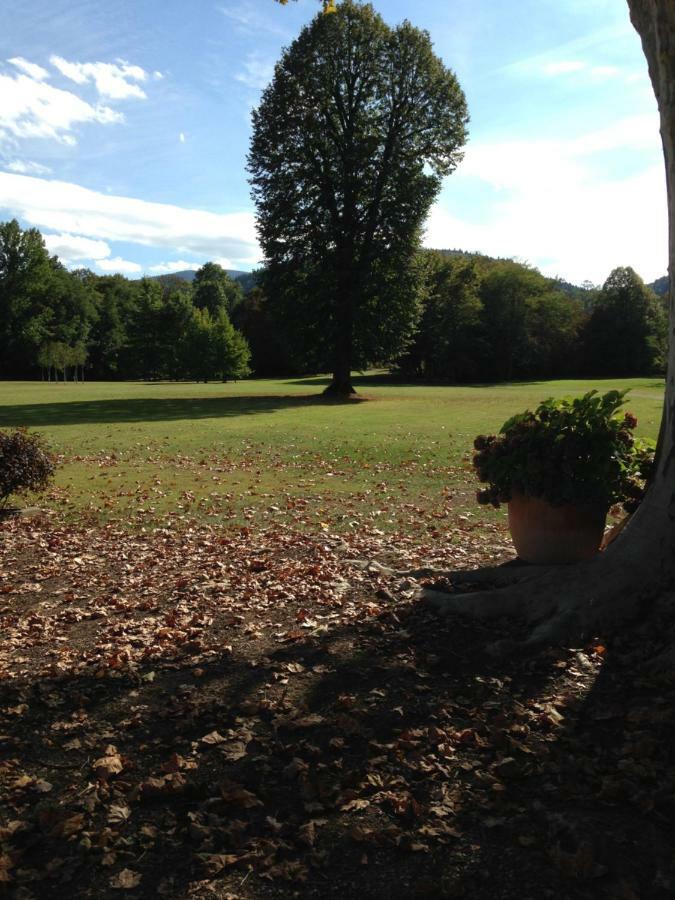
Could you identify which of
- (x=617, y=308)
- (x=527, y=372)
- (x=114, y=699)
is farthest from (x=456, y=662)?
(x=617, y=308)

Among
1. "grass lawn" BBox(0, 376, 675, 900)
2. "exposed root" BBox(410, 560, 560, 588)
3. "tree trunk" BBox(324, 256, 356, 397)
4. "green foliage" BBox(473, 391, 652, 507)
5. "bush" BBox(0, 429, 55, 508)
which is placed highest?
"tree trunk" BBox(324, 256, 356, 397)

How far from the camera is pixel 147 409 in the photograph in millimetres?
30141

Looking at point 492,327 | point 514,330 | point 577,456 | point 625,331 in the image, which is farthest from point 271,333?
point 577,456

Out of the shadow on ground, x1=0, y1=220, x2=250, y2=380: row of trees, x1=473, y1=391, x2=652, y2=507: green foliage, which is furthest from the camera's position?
x1=0, y1=220, x2=250, y2=380: row of trees

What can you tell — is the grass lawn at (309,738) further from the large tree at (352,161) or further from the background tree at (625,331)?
the background tree at (625,331)

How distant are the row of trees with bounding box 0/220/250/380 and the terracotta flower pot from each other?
61791mm

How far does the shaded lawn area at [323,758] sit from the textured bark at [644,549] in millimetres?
221

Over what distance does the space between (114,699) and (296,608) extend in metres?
1.86

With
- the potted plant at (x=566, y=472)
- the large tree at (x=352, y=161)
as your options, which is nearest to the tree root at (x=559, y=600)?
the potted plant at (x=566, y=472)

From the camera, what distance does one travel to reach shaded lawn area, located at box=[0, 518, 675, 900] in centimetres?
275

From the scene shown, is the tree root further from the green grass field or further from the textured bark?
the green grass field

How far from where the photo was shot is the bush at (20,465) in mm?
10070

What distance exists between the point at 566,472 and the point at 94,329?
90.7 meters

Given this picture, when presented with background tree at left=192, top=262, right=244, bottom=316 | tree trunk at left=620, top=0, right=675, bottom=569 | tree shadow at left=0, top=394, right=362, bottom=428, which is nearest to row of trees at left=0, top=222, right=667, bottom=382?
background tree at left=192, top=262, right=244, bottom=316
